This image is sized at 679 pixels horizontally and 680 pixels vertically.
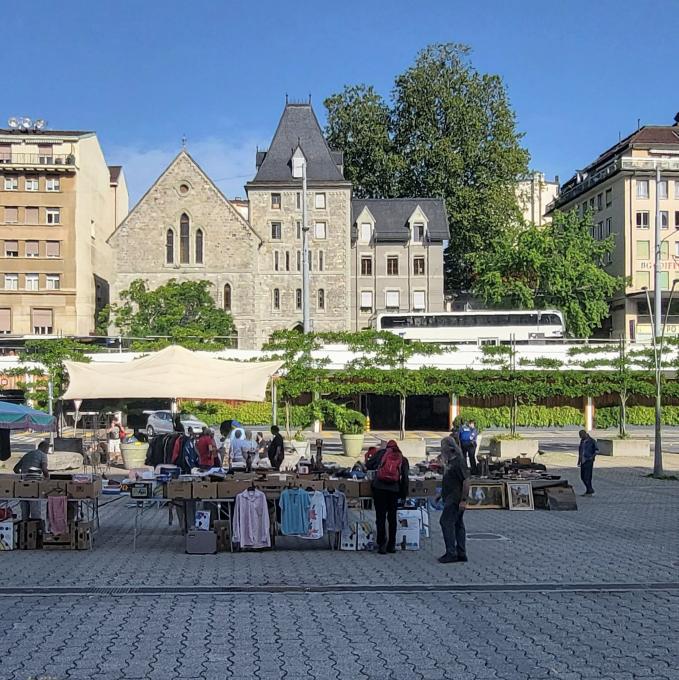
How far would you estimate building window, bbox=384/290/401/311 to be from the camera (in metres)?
75.3

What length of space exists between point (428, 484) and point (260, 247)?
188ft

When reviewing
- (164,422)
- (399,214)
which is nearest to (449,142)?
(399,214)

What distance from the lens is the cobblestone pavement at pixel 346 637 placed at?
770cm

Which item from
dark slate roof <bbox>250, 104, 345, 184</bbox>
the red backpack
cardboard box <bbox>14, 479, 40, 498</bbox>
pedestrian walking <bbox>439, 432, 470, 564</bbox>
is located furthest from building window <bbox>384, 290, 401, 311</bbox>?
pedestrian walking <bbox>439, 432, 470, 564</bbox>

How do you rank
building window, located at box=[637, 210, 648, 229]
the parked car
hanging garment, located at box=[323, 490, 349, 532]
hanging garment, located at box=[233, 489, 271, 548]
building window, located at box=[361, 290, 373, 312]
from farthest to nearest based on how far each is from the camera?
building window, located at box=[361, 290, 373, 312]
building window, located at box=[637, 210, 648, 229]
the parked car
hanging garment, located at box=[323, 490, 349, 532]
hanging garment, located at box=[233, 489, 271, 548]

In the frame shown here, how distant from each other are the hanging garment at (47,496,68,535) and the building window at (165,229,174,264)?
5548cm

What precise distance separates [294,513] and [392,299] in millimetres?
61967

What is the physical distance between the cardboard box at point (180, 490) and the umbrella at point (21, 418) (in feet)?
28.0

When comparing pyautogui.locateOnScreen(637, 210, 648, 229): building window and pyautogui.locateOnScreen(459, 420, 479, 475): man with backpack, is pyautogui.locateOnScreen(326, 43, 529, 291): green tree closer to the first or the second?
pyautogui.locateOnScreen(637, 210, 648, 229): building window

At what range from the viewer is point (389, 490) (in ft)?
44.4

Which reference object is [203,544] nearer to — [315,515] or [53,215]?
[315,515]

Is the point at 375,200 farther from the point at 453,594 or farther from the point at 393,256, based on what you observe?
the point at 453,594

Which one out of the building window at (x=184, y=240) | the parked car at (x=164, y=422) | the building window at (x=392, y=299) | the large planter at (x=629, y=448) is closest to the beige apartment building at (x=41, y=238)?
the building window at (x=184, y=240)

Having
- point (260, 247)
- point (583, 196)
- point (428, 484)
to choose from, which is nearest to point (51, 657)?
point (428, 484)
